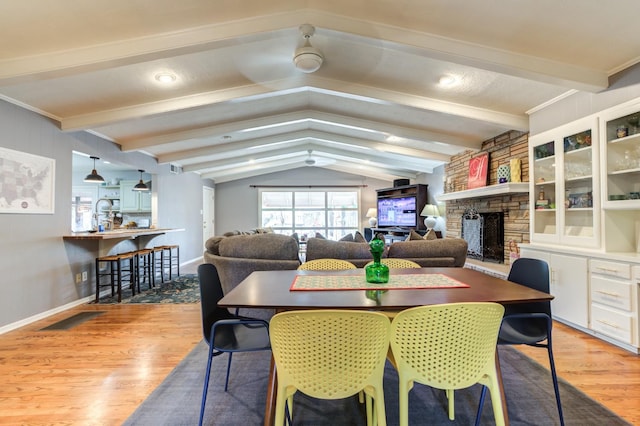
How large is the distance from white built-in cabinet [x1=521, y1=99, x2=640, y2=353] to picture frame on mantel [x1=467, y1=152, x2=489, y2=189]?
141 centimetres

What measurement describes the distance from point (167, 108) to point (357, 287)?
9.98ft

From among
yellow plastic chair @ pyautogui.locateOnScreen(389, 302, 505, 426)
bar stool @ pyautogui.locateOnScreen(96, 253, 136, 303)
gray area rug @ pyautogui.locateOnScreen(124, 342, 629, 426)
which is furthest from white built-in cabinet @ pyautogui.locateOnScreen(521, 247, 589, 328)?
bar stool @ pyautogui.locateOnScreen(96, 253, 136, 303)

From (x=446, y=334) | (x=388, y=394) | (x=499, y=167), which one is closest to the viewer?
(x=446, y=334)

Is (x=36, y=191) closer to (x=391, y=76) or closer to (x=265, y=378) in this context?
(x=265, y=378)

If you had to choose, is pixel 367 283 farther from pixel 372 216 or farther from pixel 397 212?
pixel 372 216

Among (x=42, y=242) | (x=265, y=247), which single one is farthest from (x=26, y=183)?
(x=265, y=247)

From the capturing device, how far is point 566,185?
3.26 meters

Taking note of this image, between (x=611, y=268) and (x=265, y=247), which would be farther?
(x=265, y=247)

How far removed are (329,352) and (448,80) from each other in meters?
3.04

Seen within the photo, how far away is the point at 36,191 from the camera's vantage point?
11.2 ft

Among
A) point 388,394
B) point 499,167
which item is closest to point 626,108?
point 499,167

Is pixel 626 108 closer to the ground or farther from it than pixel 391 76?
closer to the ground

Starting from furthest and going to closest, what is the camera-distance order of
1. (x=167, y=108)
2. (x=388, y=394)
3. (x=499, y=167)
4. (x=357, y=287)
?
1. (x=499, y=167)
2. (x=167, y=108)
3. (x=388, y=394)
4. (x=357, y=287)

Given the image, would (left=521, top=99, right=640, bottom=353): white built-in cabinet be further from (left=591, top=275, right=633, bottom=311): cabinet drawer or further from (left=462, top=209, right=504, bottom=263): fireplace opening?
(left=462, top=209, right=504, bottom=263): fireplace opening
